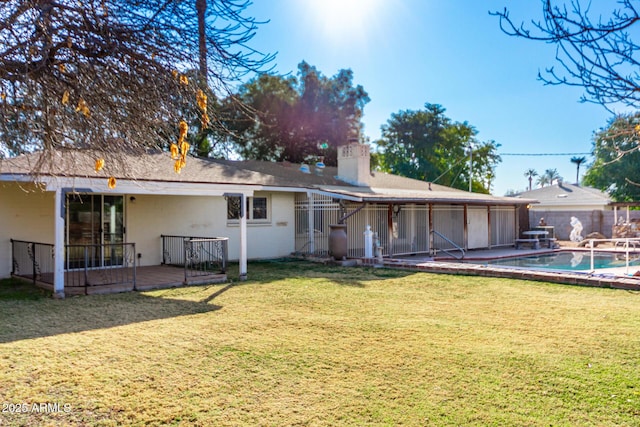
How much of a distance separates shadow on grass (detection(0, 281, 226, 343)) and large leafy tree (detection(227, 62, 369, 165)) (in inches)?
853

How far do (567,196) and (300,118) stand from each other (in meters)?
20.7

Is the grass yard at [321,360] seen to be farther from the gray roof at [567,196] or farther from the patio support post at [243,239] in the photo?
the gray roof at [567,196]

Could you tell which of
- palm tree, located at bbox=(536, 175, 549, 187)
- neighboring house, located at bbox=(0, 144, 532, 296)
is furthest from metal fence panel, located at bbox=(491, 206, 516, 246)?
palm tree, located at bbox=(536, 175, 549, 187)

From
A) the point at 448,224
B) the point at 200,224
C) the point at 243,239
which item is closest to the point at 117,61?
the point at 243,239

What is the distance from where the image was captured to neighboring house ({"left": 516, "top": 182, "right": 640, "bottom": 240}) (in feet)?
88.1

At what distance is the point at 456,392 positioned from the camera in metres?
4.46

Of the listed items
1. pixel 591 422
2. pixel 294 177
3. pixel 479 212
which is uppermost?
pixel 294 177

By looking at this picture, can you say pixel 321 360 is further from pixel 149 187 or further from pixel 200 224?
pixel 200 224

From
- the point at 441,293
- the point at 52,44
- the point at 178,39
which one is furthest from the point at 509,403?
the point at 441,293

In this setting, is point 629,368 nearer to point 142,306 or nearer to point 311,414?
point 311,414

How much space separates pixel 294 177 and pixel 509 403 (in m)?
15.7

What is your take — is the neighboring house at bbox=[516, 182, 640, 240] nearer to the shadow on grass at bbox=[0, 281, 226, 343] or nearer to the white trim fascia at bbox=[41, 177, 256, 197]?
the white trim fascia at bbox=[41, 177, 256, 197]

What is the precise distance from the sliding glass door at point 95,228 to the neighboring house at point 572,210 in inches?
790

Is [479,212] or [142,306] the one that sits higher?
[479,212]
